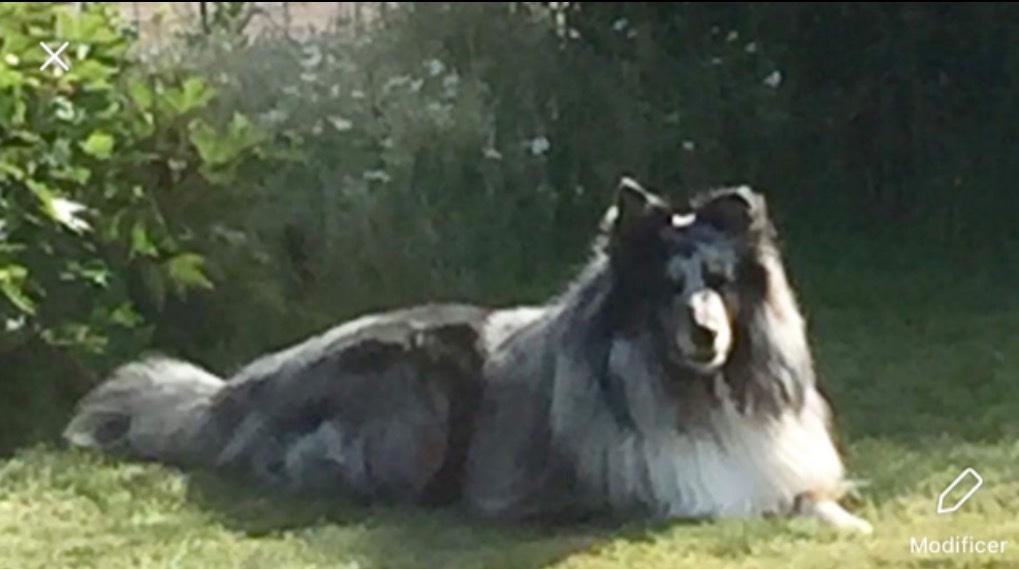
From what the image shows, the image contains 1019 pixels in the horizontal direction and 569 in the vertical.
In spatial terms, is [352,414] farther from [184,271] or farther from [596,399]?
[184,271]

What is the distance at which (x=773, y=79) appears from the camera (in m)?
6.75

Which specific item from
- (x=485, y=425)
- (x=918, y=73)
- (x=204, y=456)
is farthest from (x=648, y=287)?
(x=918, y=73)

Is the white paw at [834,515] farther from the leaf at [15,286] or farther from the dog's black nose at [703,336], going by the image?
the leaf at [15,286]

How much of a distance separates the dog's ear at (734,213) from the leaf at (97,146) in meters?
1.45

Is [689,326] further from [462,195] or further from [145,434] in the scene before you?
[462,195]

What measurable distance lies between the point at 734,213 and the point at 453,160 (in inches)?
85.7

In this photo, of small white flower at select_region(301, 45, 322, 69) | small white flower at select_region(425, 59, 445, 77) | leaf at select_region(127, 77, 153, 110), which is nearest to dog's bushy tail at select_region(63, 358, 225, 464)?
leaf at select_region(127, 77, 153, 110)

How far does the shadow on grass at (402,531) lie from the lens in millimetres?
4527

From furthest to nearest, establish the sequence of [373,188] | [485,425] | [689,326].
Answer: [373,188] < [485,425] < [689,326]

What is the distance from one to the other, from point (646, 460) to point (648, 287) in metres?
0.34

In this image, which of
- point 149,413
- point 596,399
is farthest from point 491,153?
point 596,399

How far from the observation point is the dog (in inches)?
183

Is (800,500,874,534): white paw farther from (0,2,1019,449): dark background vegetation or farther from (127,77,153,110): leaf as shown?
(127,77,153,110): leaf

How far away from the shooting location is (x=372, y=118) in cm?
677
